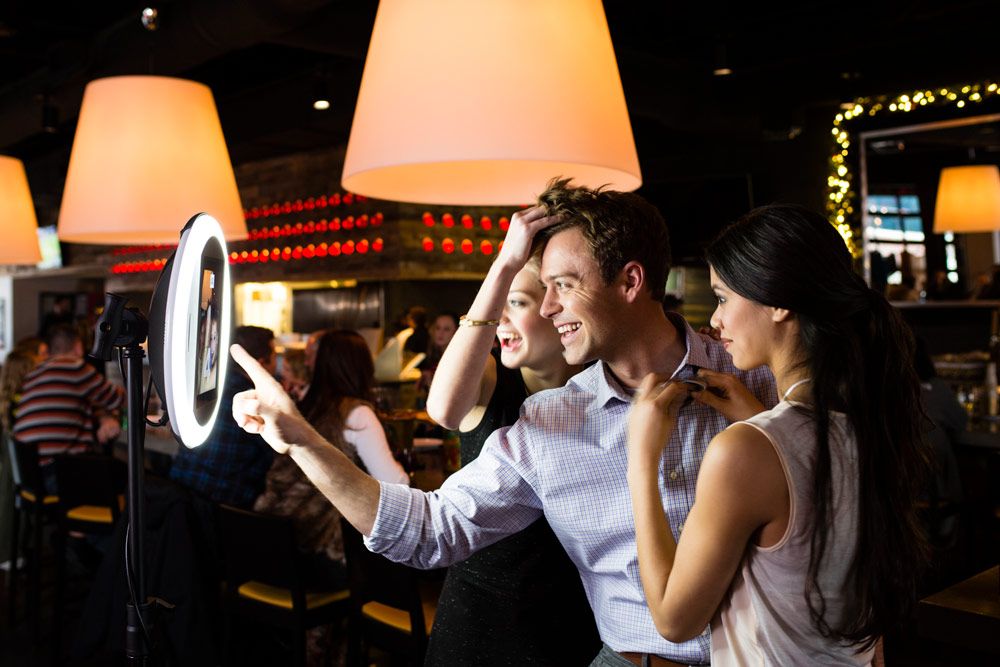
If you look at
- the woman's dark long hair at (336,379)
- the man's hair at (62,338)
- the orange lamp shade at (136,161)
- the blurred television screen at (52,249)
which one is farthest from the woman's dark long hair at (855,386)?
the blurred television screen at (52,249)

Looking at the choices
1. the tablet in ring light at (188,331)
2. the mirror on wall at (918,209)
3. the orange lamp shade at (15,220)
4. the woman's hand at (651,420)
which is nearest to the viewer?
the tablet in ring light at (188,331)

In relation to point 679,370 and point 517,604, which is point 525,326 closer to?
point 679,370

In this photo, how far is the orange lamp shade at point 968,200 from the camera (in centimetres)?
627

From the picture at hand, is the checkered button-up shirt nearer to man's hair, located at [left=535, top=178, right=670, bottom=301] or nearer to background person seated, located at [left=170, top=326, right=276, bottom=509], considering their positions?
man's hair, located at [left=535, top=178, right=670, bottom=301]

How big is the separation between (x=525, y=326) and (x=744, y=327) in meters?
0.58

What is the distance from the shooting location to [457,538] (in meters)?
1.55

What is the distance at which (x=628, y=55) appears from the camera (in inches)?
267

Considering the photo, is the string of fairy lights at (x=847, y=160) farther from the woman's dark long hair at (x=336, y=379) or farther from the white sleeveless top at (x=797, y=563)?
the white sleeveless top at (x=797, y=563)

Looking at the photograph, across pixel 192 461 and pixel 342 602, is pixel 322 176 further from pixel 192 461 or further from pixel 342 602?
pixel 342 602

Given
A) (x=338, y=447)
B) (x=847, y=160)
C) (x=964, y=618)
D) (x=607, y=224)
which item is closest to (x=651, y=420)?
(x=607, y=224)

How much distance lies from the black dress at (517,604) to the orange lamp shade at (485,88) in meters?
0.59

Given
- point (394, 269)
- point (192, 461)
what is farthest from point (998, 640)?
point (394, 269)

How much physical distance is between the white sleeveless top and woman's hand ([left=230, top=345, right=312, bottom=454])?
604mm

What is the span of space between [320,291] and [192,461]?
18.6ft
